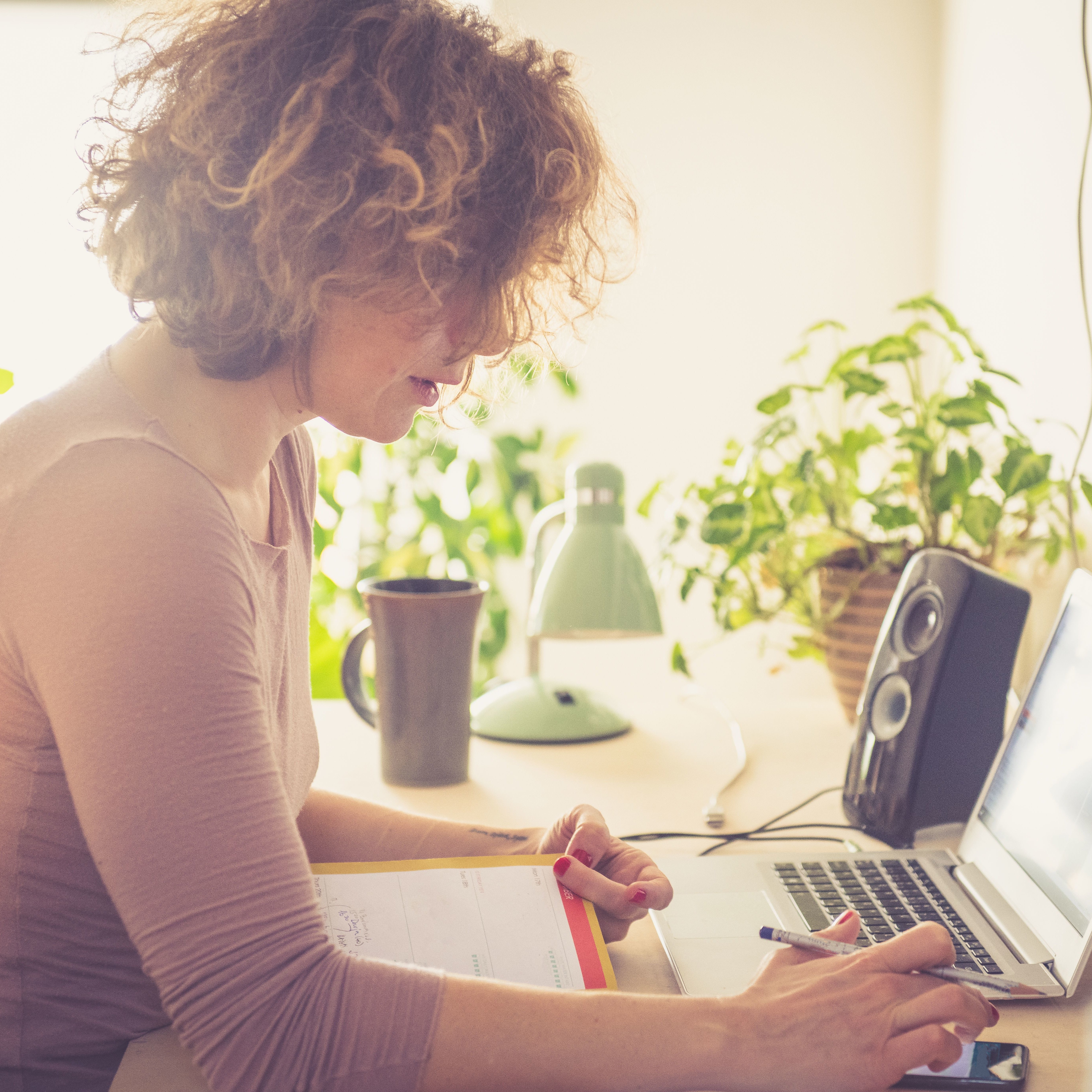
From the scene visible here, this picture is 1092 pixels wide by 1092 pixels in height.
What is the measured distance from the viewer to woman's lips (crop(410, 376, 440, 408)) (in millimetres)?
728

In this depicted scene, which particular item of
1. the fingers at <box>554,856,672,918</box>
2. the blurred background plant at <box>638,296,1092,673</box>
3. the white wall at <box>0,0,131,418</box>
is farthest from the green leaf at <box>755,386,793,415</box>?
the white wall at <box>0,0,131,418</box>

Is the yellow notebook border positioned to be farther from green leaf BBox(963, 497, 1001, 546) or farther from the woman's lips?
green leaf BBox(963, 497, 1001, 546)

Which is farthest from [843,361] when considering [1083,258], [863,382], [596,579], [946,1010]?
[946,1010]

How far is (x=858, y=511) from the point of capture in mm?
1401

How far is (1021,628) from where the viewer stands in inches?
37.8

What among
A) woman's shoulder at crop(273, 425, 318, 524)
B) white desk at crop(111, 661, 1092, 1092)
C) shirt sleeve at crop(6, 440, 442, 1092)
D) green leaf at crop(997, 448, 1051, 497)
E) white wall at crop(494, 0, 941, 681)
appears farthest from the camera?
white wall at crop(494, 0, 941, 681)

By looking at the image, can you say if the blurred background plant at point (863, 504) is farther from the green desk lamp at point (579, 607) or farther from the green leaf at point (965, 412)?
the green desk lamp at point (579, 607)

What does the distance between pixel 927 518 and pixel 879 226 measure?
1040 millimetres

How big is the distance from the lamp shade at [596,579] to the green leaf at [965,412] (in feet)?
1.25

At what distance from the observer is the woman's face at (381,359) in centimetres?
67

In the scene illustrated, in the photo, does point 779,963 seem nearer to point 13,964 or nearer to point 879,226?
point 13,964

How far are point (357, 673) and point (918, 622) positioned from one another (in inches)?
23.9

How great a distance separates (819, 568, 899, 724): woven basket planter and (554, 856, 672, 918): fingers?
602 mm

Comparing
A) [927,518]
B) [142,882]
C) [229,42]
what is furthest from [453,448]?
[142,882]
